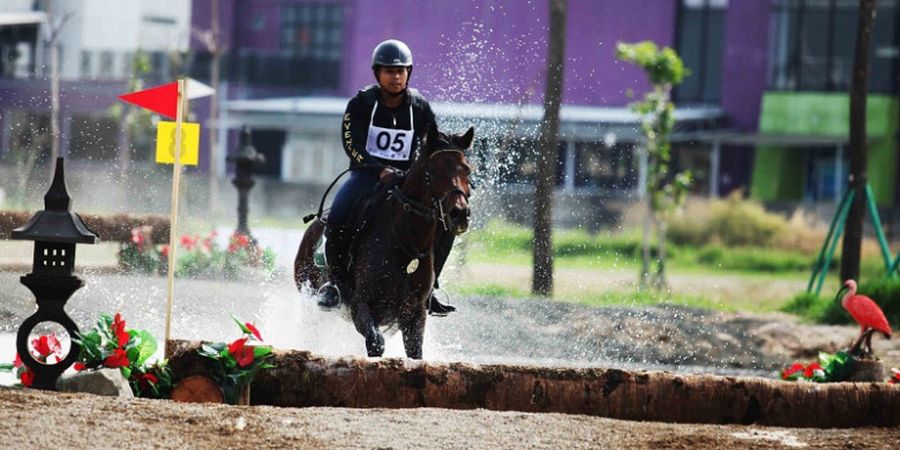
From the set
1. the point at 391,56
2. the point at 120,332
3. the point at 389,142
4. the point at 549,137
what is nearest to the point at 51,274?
the point at 120,332

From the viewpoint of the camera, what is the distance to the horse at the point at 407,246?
35.9ft

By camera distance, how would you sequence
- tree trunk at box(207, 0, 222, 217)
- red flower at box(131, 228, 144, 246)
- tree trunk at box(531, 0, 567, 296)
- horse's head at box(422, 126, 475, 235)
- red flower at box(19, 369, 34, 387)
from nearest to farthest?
red flower at box(19, 369, 34, 387), horse's head at box(422, 126, 475, 235), red flower at box(131, 228, 144, 246), tree trunk at box(531, 0, 567, 296), tree trunk at box(207, 0, 222, 217)

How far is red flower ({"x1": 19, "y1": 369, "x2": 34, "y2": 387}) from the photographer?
33.3ft

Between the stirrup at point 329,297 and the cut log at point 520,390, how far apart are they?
1.81 meters

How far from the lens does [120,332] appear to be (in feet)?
33.0

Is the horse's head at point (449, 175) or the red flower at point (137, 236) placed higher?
the horse's head at point (449, 175)

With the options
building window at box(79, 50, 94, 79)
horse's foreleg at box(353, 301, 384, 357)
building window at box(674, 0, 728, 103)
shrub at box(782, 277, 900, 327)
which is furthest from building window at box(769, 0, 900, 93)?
horse's foreleg at box(353, 301, 384, 357)

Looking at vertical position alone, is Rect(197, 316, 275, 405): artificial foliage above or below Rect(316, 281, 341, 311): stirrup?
below

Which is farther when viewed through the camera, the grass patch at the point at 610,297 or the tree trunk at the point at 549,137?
the tree trunk at the point at 549,137

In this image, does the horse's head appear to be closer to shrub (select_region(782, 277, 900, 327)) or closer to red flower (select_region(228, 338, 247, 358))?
red flower (select_region(228, 338, 247, 358))

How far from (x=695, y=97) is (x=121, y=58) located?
18.7m

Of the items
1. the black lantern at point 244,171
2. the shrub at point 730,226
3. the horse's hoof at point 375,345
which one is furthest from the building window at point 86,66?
the horse's hoof at point 375,345

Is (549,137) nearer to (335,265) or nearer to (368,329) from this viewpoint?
(335,265)

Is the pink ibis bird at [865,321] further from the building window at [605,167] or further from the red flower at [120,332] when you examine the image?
the building window at [605,167]
